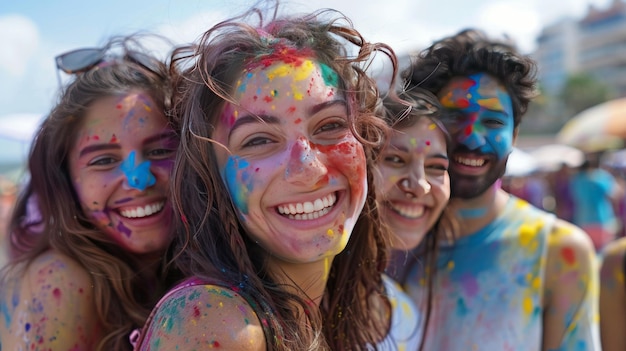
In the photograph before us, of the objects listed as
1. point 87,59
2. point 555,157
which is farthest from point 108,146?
point 555,157

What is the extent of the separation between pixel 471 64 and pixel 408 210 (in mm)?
613

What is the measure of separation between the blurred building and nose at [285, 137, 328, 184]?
Answer: 55428 millimetres

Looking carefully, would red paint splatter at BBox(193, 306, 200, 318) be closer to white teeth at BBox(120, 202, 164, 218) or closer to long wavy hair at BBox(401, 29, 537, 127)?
white teeth at BBox(120, 202, 164, 218)

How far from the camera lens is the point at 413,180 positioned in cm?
194

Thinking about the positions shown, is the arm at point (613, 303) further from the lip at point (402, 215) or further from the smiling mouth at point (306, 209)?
the smiling mouth at point (306, 209)

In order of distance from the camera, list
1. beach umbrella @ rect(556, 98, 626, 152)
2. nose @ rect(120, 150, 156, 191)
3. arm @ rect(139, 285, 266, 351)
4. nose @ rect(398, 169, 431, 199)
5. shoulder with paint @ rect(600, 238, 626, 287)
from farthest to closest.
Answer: beach umbrella @ rect(556, 98, 626, 152) → shoulder with paint @ rect(600, 238, 626, 287) → nose @ rect(398, 169, 431, 199) → nose @ rect(120, 150, 156, 191) → arm @ rect(139, 285, 266, 351)

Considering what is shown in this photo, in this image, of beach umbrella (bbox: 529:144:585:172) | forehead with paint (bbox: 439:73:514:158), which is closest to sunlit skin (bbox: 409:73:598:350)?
forehead with paint (bbox: 439:73:514:158)

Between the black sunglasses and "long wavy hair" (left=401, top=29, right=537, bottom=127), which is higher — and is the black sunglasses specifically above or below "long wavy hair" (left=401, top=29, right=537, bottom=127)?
above

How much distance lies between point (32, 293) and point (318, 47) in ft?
3.80

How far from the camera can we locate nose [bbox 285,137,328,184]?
1341 millimetres

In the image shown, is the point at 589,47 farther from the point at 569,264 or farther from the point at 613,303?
the point at 569,264

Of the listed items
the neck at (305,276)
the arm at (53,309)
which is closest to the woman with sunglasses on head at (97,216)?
the arm at (53,309)

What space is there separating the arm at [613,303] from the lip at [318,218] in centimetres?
156

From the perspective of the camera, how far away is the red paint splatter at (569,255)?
2139mm
